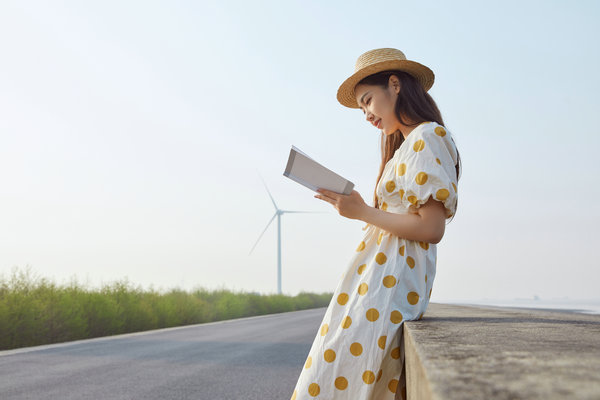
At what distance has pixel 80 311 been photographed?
8719mm

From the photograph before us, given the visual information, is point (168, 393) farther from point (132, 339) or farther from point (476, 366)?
point (132, 339)

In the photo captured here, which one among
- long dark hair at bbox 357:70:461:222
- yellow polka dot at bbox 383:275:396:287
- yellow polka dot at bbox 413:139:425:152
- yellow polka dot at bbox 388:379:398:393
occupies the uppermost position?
long dark hair at bbox 357:70:461:222

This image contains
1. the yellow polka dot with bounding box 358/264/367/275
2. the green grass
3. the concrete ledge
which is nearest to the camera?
the concrete ledge

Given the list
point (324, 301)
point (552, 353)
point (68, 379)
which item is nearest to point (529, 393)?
point (552, 353)

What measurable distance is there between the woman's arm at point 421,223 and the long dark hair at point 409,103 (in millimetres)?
232

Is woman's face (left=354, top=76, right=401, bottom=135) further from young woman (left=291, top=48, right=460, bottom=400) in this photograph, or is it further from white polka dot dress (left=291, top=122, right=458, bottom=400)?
white polka dot dress (left=291, top=122, right=458, bottom=400)

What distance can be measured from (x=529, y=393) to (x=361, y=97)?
1376 mm

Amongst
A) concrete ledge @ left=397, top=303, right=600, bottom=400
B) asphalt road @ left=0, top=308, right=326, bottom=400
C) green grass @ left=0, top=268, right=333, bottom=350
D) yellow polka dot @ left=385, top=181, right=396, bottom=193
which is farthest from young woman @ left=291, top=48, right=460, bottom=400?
green grass @ left=0, top=268, right=333, bottom=350

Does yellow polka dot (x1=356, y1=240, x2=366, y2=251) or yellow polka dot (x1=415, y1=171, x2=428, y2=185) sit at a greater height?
yellow polka dot (x1=415, y1=171, x2=428, y2=185)

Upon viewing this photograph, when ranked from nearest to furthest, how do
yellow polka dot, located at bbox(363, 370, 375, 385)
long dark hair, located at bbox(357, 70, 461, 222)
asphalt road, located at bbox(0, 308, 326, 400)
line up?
yellow polka dot, located at bbox(363, 370, 375, 385)
long dark hair, located at bbox(357, 70, 461, 222)
asphalt road, located at bbox(0, 308, 326, 400)

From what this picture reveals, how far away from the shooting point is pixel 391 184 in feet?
5.26

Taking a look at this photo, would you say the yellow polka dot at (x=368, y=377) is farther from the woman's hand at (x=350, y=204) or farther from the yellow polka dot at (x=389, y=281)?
the woman's hand at (x=350, y=204)

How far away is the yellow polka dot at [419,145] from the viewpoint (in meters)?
1.50

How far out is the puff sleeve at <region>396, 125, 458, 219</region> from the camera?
145cm
